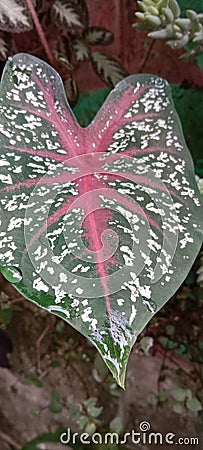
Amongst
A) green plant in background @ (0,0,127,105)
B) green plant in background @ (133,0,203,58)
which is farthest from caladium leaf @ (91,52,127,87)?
green plant in background @ (133,0,203,58)

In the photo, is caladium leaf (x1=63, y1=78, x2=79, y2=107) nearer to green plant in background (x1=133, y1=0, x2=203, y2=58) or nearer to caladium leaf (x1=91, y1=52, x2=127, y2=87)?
caladium leaf (x1=91, y1=52, x2=127, y2=87)

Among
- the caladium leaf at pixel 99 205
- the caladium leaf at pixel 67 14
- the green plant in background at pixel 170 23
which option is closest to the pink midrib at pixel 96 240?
the caladium leaf at pixel 99 205

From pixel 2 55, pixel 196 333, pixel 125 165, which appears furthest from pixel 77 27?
pixel 196 333

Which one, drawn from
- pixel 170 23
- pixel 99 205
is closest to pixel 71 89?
pixel 170 23

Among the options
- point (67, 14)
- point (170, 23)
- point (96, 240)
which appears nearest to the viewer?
point (96, 240)

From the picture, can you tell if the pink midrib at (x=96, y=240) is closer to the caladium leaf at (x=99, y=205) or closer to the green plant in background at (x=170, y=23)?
the caladium leaf at (x=99, y=205)

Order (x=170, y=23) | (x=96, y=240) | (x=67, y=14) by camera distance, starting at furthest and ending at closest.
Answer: (x=67, y=14) < (x=170, y=23) < (x=96, y=240)

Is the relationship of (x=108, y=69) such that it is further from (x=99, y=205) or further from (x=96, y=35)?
(x=99, y=205)
